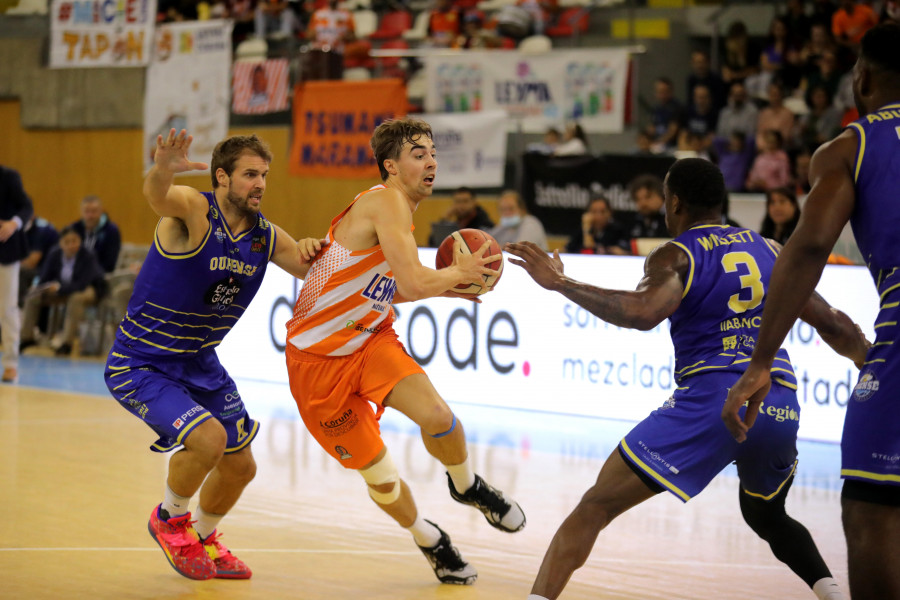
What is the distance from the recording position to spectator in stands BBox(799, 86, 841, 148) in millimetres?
12820

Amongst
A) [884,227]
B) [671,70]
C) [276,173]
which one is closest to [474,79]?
[671,70]

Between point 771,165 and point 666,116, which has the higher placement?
point 666,116

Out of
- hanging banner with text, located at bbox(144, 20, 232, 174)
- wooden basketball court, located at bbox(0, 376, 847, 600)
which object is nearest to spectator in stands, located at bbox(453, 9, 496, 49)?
hanging banner with text, located at bbox(144, 20, 232, 174)

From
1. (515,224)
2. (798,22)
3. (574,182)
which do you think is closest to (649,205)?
(515,224)

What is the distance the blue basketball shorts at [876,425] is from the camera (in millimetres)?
2818

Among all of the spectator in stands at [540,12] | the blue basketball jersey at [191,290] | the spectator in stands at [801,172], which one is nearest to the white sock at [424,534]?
the blue basketball jersey at [191,290]

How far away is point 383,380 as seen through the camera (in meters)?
4.89

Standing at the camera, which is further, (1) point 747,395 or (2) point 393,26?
(2) point 393,26

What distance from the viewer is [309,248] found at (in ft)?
16.7

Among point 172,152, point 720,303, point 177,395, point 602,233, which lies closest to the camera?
point 720,303

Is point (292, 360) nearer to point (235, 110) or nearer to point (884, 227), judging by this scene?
point (884, 227)

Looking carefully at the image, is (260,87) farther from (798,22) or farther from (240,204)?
(240,204)

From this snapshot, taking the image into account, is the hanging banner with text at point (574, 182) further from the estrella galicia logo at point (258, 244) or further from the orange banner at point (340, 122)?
the estrella galicia logo at point (258, 244)

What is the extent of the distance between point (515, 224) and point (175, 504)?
7158 mm
